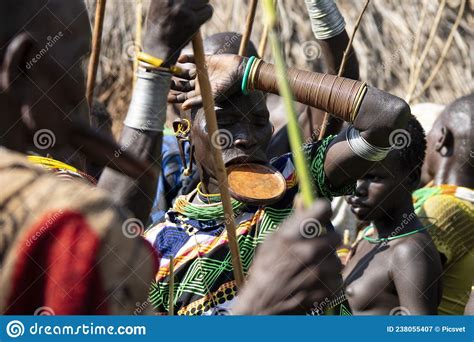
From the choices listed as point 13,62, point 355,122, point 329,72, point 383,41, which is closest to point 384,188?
point 329,72

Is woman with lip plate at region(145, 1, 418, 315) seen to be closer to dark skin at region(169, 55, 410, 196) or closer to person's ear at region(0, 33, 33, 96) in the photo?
dark skin at region(169, 55, 410, 196)

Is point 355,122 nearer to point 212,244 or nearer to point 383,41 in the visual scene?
point 212,244

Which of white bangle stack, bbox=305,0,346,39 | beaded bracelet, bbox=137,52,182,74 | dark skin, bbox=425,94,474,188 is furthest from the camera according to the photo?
dark skin, bbox=425,94,474,188

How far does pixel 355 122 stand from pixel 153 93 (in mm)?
770

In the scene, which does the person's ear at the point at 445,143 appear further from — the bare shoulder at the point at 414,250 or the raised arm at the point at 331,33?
the raised arm at the point at 331,33

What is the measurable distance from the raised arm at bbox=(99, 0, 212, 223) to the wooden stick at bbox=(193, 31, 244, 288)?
0.14 ft

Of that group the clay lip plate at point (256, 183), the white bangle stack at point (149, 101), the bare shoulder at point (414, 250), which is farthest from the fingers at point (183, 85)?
the bare shoulder at point (414, 250)

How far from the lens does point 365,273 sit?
386 cm

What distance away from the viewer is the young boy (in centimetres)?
367

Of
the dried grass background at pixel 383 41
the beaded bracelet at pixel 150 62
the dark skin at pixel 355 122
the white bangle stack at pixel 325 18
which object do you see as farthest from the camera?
the dried grass background at pixel 383 41

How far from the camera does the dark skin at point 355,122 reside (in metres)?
2.89

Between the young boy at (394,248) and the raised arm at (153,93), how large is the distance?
1459mm

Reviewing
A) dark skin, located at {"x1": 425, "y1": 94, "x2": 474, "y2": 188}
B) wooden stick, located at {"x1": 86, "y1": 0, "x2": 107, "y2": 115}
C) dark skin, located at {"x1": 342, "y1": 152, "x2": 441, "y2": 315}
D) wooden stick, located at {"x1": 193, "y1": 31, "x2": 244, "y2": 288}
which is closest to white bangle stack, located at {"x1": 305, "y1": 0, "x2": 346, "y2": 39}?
dark skin, located at {"x1": 342, "y1": 152, "x2": 441, "y2": 315}

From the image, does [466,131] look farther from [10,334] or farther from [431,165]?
[10,334]
